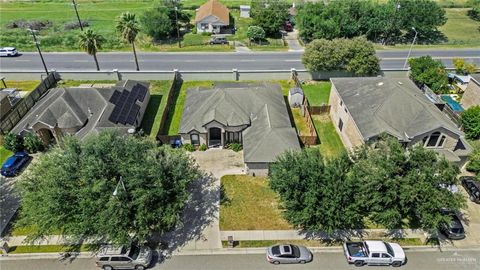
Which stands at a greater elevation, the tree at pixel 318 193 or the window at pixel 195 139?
the tree at pixel 318 193

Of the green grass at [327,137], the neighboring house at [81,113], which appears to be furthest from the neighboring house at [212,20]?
the green grass at [327,137]

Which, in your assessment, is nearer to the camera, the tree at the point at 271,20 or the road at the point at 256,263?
the road at the point at 256,263

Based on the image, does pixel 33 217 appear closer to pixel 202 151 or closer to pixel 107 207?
pixel 107 207

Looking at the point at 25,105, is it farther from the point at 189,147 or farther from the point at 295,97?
the point at 295,97

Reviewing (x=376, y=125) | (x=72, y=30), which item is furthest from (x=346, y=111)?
(x=72, y=30)

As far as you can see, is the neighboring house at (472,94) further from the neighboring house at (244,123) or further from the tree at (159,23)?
the tree at (159,23)

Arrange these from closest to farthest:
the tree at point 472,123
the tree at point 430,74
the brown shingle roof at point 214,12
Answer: the tree at point 472,123 → the tree at point 430,74 → the brown shingle roof at point 214,12

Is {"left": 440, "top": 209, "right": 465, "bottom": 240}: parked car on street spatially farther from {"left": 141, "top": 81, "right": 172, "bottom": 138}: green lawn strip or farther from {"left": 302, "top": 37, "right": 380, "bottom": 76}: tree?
{"left": 141, "top": 81, "right": 172, "bottom": 138}: green lawn strip
